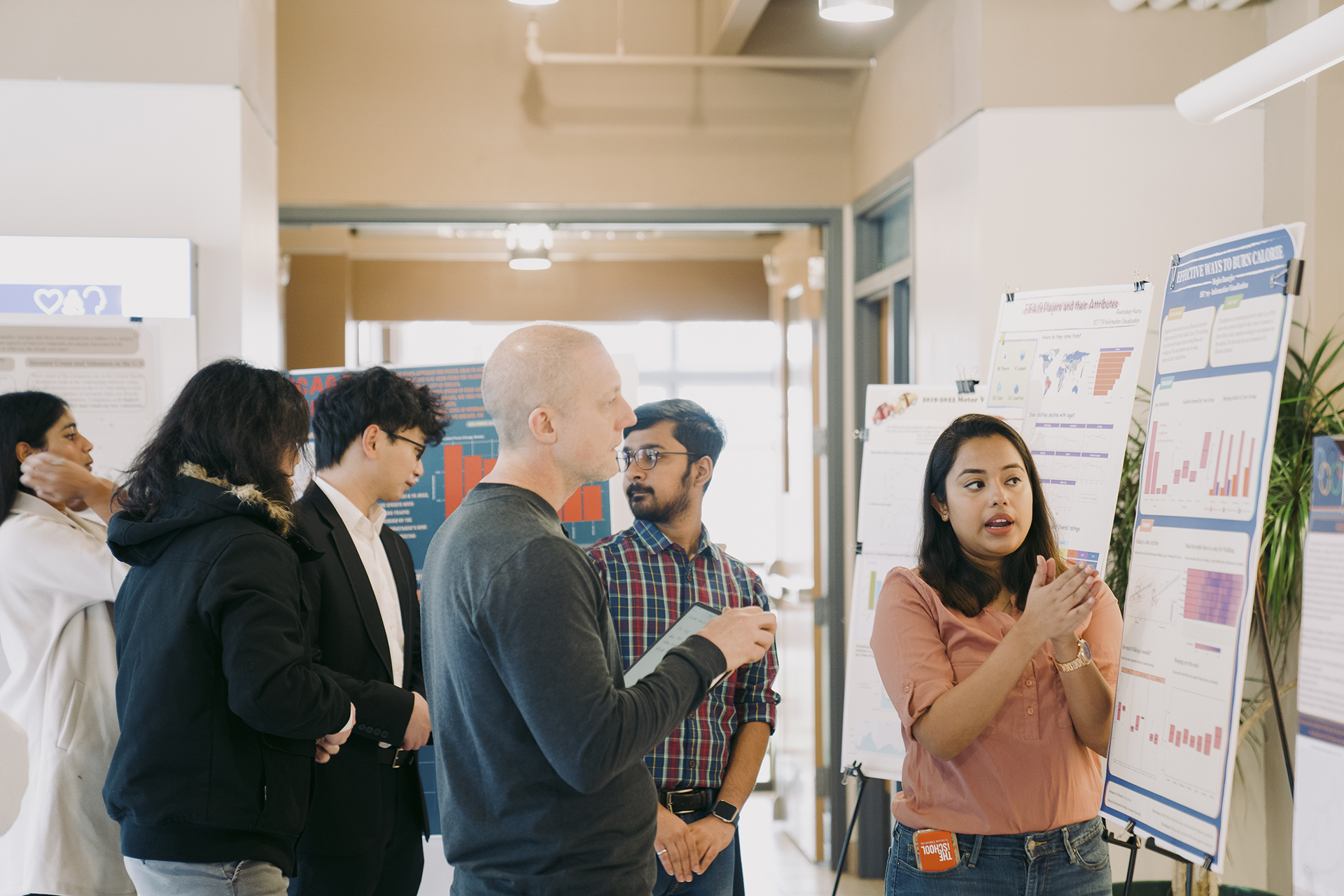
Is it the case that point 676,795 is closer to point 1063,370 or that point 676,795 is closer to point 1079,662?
point 1079,662

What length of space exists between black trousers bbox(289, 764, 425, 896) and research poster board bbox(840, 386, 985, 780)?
4.24 feet

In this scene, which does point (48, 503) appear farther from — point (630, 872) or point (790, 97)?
point (790, 97)

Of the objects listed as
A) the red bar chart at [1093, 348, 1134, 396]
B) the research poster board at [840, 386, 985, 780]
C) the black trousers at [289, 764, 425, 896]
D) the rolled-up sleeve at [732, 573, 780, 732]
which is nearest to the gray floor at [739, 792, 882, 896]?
the research poster board at [840, 386, 985, 780]

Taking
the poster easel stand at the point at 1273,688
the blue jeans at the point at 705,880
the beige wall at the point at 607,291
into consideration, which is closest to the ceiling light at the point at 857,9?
the poster easel stand at the point at 1273,688

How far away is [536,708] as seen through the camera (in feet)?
4.56

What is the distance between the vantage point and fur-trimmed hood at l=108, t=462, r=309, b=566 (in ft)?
5.86

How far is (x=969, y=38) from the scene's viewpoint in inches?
133

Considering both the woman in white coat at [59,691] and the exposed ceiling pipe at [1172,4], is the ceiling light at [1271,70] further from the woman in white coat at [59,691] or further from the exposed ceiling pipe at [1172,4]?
the woman in white coat at [59,691]

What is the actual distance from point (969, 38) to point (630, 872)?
2.78 m

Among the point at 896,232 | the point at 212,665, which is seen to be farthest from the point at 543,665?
the point at 896,232

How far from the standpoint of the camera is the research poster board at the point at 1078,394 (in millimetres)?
2377

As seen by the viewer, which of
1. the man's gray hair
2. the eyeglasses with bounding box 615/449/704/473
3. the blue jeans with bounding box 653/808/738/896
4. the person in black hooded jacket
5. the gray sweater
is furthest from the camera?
the eyeglasses with bounding box 615/449/704/473

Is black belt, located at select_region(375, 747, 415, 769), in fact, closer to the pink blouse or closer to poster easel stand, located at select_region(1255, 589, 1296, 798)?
the pink blouse

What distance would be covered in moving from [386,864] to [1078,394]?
5.94ft
